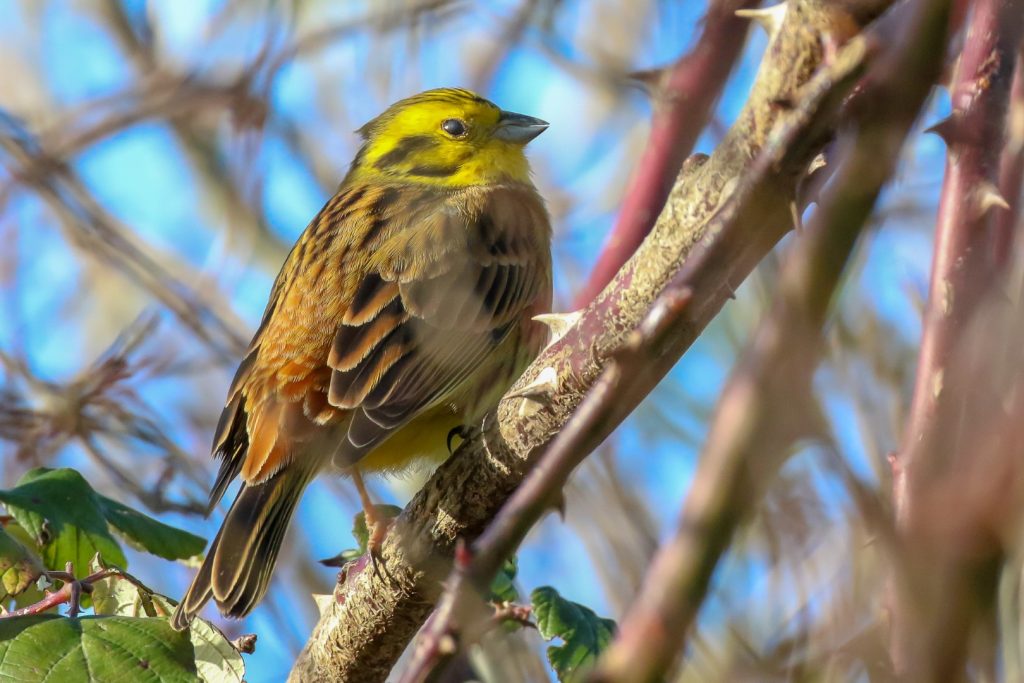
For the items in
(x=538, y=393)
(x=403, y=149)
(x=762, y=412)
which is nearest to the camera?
(x=762, y=412)

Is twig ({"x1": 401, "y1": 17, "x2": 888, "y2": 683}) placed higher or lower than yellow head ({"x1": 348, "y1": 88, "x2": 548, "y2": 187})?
lower

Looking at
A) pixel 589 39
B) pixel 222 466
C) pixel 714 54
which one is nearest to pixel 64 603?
pixel 222 466

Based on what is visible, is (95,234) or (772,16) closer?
(772,16)

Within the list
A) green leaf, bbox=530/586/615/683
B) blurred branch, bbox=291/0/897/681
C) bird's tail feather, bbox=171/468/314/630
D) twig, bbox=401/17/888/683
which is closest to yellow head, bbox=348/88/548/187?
bird's tail feather, bbox=171/468/314/630

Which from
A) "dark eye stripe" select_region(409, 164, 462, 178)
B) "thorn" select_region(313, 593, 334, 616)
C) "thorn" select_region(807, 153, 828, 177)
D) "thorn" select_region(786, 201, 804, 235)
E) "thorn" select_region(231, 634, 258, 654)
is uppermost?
"dark eye stripe" select_region(409, 164, 462, 178)

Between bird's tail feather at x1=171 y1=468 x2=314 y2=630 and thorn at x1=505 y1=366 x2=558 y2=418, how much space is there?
4.13 ft

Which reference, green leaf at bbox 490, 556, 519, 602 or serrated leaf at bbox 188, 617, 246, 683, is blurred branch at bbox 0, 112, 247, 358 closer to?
green leaf at bbox 490, 556, 519, 602

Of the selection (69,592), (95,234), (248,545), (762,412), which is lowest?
(762,412)

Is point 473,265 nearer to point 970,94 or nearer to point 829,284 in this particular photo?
point 970,94

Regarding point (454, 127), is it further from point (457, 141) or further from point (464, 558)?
point (464, 558)

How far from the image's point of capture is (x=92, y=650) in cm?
262

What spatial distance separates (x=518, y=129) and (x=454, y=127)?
0.29 m

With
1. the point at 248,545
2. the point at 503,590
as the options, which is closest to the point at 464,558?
the point at 503,590

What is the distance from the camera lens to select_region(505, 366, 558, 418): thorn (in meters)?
2.52
